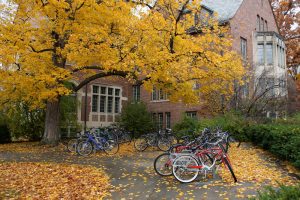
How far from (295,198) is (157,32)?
9719 mm

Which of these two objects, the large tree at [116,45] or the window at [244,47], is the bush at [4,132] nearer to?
the large tree at [116,45]

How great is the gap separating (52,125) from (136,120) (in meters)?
7.86

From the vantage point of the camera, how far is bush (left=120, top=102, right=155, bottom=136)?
22.9 metres

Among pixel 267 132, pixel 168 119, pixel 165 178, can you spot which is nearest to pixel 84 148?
pixel 165 178

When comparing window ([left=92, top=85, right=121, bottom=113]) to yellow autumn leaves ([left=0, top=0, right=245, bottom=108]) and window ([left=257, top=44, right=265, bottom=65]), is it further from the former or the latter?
window ([left=257, top=44, right=265, bottom=65])

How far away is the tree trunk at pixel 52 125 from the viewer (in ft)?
52.9

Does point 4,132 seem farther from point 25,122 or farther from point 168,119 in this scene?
point 168,119

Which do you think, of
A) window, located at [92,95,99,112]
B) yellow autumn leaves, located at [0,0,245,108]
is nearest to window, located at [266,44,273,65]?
yellow autumn leaves, located at [0,0,245,108]

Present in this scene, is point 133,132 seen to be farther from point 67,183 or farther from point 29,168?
point 67,183

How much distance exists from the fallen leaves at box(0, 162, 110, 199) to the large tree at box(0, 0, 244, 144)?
3578mm

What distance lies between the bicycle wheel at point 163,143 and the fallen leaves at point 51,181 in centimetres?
536

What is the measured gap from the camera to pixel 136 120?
22922 millimetres

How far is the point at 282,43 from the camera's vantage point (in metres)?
28.2

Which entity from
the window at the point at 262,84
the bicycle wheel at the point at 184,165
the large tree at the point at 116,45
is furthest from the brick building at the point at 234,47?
the bicycle wheel at the point at 184,165
